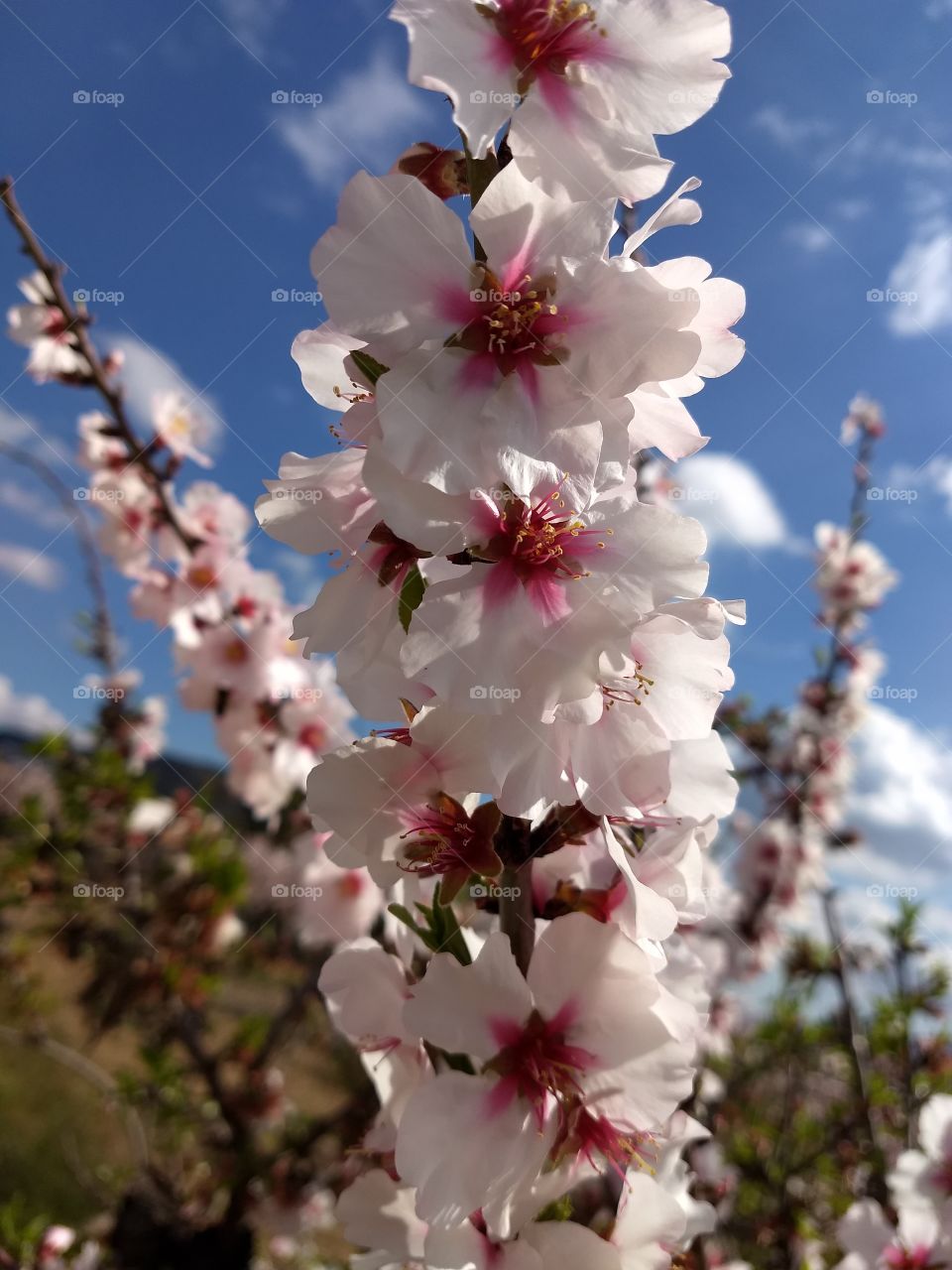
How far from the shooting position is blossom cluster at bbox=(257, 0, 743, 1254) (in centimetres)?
79

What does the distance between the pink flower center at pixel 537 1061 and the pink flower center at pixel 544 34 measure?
3.33 feet

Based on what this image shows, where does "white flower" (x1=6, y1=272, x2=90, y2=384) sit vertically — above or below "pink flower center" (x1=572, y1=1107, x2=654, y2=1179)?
above

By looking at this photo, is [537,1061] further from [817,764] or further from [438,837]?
[817,764]

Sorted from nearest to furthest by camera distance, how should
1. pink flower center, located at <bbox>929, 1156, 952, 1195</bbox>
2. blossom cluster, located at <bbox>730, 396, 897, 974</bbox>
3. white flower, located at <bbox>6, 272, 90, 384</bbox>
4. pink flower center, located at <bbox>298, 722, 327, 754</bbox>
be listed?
pink flower center, located at <bbox>929, 1156, 952, 1195</bbox> → white flower, located at <bbox>6, 272, 90, 384</bbox> → pink flower center, located at <bbox>298, 722, 327, 754</bbox> → blossom cluster, located at <bbox>730, 396, 897, 974</bbox>

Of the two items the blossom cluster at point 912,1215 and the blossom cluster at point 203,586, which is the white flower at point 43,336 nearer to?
the blossom cluster at point 203,586

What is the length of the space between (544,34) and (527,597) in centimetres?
59

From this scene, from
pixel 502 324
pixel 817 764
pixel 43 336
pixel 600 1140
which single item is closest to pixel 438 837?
pixel 600 1140

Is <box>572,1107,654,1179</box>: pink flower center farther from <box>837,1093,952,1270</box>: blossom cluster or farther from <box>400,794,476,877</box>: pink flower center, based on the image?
<box>837,1093,952,1270</box>: blossom cluster

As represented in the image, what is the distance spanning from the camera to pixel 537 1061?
0.89 meters

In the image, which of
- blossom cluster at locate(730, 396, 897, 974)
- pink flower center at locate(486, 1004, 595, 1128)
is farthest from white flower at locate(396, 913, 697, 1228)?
blossom cluster at locate(730, 396, 897, 974)

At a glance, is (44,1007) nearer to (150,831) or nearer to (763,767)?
(150,831)

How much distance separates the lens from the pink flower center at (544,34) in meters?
0.84

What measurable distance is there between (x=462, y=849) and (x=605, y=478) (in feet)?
1.46

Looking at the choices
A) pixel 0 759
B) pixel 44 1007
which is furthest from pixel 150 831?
pixel 0 759
